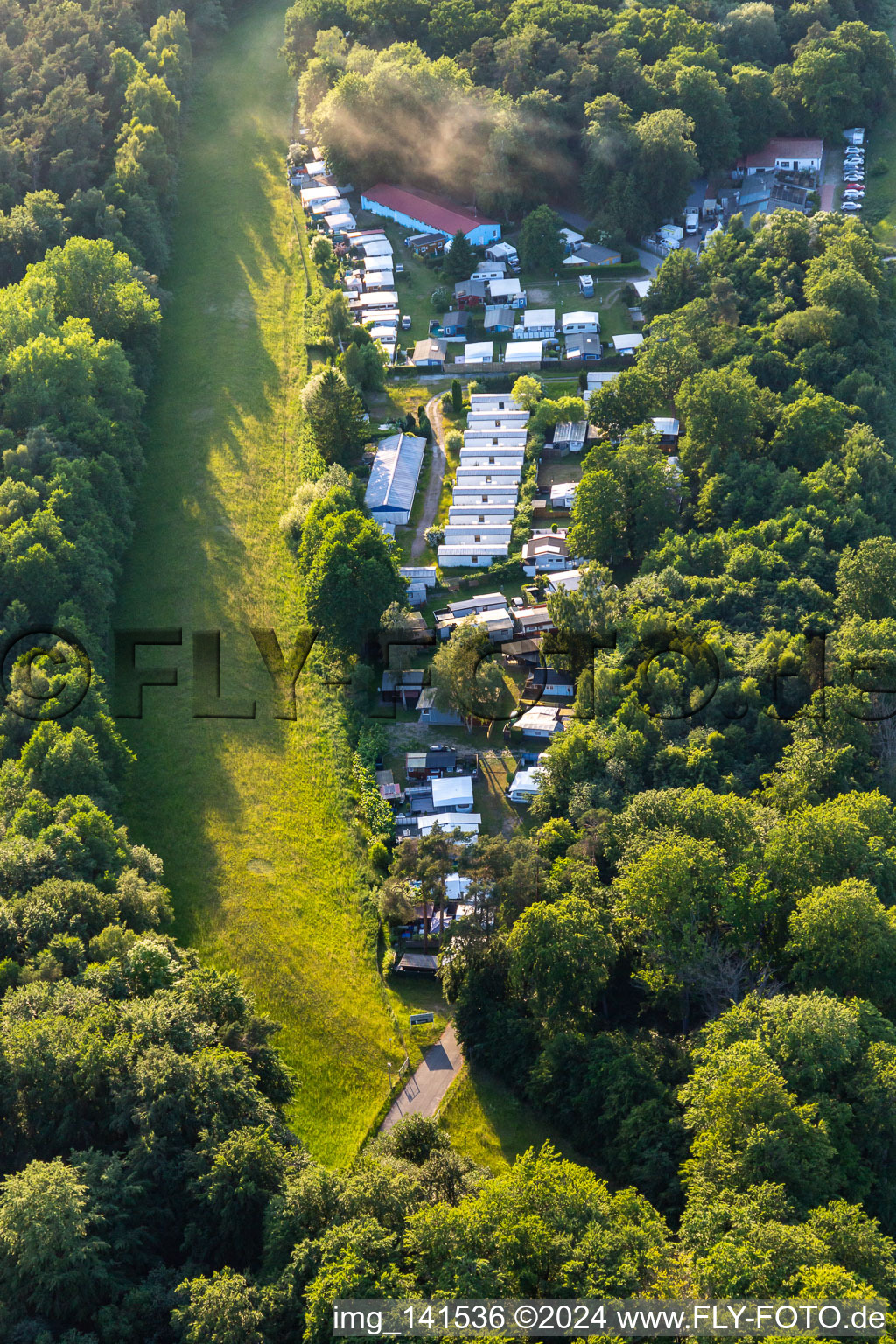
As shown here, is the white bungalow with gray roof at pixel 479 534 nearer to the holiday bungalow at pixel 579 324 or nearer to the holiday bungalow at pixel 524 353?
the holiday bungalow at pixel 524 353

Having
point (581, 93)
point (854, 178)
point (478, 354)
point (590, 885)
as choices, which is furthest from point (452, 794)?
point (854, 178)

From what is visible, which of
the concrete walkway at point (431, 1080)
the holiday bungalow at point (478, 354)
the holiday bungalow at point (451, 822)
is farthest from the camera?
the holiday bungalow at point (478, 354)

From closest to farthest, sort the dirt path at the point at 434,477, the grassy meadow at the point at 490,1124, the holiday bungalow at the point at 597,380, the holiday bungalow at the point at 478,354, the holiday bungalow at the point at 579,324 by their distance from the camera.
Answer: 1. the grassy meadow at the point at 490,1124
2. the dirt path at the point at 434,477
3. the holiday bungalow at the point at 597,380
4. the holiday bungalow at the point at 478,354
5. the holiday bungalow at the point at 579,324

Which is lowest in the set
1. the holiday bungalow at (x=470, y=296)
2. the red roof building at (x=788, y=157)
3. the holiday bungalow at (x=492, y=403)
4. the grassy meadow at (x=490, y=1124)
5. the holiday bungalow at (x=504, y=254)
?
the grassy meadow at (x=490, y=1124)

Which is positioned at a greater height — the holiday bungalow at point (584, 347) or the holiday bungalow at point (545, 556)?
the holiday bungalow at point (584, 347)

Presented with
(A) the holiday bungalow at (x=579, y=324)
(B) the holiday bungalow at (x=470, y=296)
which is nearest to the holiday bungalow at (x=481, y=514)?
(A) the holiday bungalow at (x=579, y=324)

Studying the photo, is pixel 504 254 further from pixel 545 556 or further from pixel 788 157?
pixel 545 556
